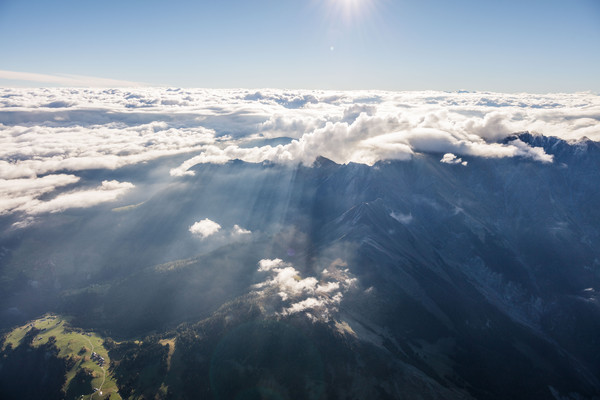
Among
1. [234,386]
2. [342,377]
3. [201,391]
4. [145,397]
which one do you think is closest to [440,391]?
[342,377]

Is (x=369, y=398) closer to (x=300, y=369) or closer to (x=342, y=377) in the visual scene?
(x=342, y=377)

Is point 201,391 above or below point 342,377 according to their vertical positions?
below

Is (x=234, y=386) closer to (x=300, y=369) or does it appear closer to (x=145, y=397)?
(x=300, y=369)

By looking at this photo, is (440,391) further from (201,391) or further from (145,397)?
(145,397)

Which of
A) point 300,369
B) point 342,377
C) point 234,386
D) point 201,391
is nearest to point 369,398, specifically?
point 342,377

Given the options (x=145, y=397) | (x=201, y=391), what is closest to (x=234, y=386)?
(x=201, y=391)

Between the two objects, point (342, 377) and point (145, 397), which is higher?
point (342, 377)

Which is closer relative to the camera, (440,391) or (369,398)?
(369,398)
